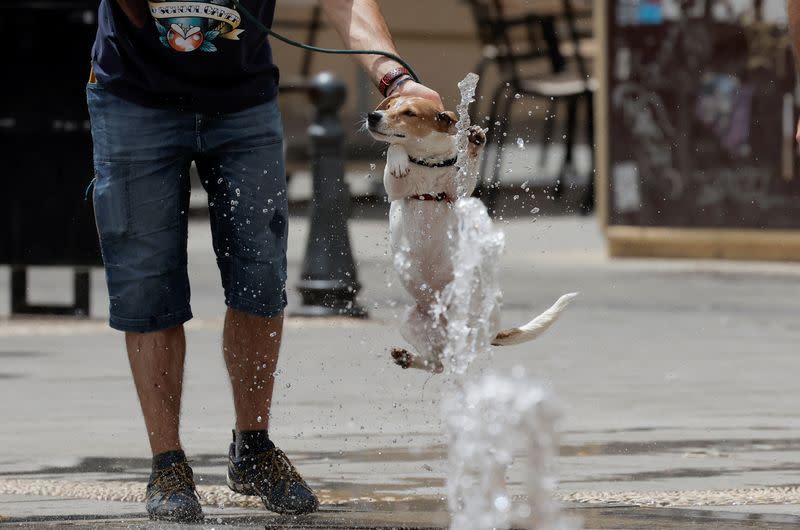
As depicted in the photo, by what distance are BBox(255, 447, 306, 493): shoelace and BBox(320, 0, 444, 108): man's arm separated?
1.09 m

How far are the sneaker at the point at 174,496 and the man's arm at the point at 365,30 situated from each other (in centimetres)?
119

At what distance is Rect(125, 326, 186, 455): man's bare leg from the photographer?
210 inches

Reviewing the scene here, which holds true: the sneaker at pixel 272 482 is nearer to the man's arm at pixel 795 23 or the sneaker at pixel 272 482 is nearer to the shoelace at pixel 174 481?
the shoelace at pixel 174 481

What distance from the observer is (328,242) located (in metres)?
10.5

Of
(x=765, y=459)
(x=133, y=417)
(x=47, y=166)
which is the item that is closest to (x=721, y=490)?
(x=765, y=459)

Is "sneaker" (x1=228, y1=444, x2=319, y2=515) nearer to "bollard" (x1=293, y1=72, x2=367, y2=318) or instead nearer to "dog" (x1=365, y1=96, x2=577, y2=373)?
"dog" (x1=365, y1=96, x2=577, y2=373)

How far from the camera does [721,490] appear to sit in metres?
5.79

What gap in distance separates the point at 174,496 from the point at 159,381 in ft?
1.13

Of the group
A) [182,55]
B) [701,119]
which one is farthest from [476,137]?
[701,119]

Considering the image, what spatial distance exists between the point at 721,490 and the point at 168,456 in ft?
5.48

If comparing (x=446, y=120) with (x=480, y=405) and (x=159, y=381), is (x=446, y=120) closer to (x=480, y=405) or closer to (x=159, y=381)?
(x=480, y=405)

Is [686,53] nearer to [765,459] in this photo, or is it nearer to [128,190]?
[765,459]

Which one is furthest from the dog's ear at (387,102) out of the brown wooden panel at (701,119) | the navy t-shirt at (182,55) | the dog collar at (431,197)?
the brown wooden panel at (701,119)

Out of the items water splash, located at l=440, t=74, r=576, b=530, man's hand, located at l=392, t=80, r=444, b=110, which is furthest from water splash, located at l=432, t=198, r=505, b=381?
man's hand, located at l=392, t=80, r=444, b=110
